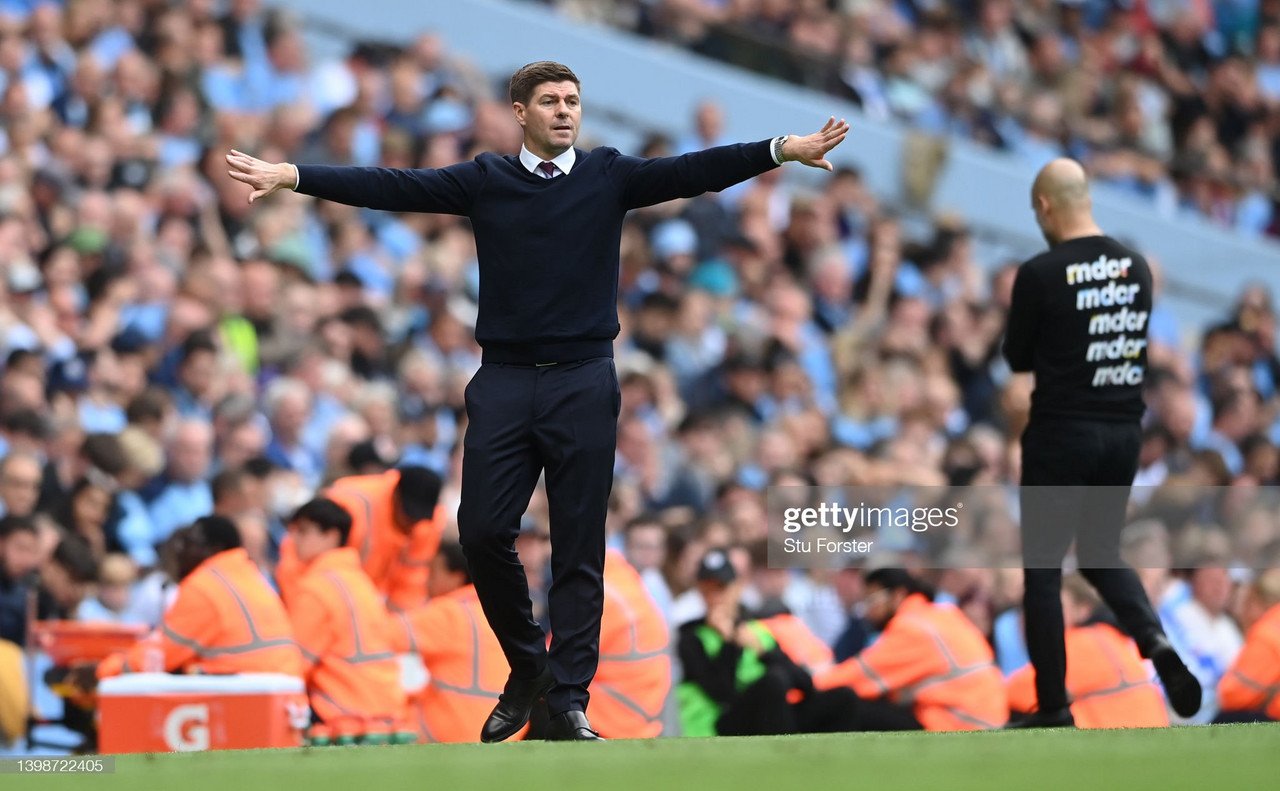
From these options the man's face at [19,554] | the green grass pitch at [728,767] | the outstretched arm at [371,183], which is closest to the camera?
the green grass pitch at [728,767]

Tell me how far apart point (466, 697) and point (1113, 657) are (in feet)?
8.64

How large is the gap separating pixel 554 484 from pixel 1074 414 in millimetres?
1920

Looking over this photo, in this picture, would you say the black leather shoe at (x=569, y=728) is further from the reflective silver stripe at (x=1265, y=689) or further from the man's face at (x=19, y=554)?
the reflective silver stripe at (x=1265, y=689)

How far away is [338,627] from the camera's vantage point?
8172 millimetres

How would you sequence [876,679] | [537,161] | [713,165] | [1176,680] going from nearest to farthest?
[713,165], [537,161], [1176,680], [876,679]

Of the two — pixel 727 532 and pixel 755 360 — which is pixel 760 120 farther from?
pixel 727 532

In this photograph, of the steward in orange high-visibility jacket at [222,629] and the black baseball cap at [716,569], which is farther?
the black baseball cap at [716,569]

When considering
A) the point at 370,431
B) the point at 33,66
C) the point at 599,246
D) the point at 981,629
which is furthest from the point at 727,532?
the point at 33,66

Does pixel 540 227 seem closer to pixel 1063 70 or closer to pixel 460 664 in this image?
pixel 460 664

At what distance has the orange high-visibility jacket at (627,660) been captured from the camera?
8375mm

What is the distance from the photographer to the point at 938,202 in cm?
1745

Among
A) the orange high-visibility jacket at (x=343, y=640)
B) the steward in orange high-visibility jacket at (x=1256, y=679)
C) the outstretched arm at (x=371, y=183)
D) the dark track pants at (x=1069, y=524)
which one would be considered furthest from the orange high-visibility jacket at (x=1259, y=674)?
the outstretched arm at (x=371, y=183)

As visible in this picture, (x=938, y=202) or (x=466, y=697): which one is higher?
(x=938, y=202)

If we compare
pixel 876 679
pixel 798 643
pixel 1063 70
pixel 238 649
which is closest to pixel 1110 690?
pixel 876 679
